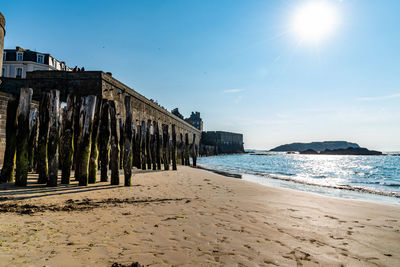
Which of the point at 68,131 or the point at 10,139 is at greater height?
the point at 68,131

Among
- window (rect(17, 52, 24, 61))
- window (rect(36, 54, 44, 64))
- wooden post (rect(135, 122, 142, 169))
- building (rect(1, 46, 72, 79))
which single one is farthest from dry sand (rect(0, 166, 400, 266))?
window (rect(17, 52, 24, 61))

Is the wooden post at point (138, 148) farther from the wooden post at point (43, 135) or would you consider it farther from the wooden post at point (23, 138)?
the wooden post at point (23, 138)

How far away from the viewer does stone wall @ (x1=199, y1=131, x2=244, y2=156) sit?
6762 centimetres

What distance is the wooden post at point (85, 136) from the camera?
593 centimetres

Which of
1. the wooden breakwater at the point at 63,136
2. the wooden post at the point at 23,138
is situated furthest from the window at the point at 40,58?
the wooden post at the point at 23,138

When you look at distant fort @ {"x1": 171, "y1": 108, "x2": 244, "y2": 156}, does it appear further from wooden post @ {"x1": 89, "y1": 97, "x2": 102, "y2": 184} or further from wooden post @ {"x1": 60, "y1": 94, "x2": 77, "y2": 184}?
wooden post @ {"x1": 60, "y1": 94, "x2": 77, "y2": 184}

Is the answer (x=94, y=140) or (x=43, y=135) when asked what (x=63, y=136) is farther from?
(x=94, y=140)

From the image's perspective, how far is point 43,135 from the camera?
5691 mm

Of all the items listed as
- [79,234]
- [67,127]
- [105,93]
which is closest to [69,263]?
[79,234]

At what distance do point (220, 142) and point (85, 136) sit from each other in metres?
67.8

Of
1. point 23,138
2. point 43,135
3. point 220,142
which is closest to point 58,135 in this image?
point 43,135

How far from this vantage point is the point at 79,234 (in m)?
2.82

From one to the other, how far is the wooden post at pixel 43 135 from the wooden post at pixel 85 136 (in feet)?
2.59

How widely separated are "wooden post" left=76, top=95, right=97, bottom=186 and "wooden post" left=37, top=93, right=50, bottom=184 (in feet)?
2.59
